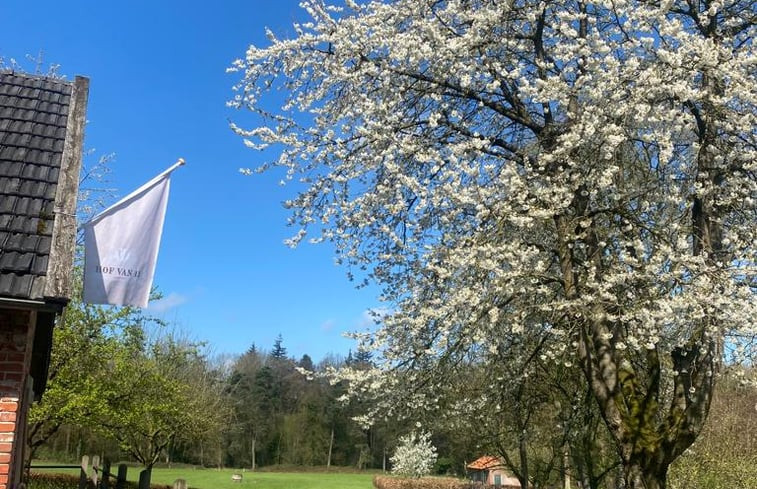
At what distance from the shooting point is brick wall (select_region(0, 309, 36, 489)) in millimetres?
4648

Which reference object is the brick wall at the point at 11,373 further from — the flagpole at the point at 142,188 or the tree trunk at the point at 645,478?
the tree trunk at the point at 645,478

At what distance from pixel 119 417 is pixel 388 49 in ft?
41.5

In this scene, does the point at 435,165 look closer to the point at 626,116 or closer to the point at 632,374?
the point at 626,116

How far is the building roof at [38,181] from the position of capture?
4.85 m

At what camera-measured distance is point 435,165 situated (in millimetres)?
9008

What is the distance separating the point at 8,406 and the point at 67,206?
180 cm

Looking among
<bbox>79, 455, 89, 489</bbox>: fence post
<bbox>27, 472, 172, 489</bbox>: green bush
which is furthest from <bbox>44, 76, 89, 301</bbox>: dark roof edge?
<bbox>27, 472, 172, 489</bbox>: green bush

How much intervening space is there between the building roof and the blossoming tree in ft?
8.95

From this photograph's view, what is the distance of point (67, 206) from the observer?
563cm

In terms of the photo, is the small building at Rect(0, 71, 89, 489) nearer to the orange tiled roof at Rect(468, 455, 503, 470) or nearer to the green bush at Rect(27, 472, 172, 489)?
the green bush at Rect(27, 472, 172, 489)

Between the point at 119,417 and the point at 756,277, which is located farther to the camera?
the point at 119,417

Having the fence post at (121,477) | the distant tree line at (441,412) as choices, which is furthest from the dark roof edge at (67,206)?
the fence post at (121,477)

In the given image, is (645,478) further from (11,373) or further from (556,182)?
(11,373)

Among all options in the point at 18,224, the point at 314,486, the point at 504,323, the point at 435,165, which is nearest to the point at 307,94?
the point at 435,165
